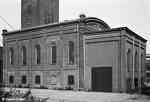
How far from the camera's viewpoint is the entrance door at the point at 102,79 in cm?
2288

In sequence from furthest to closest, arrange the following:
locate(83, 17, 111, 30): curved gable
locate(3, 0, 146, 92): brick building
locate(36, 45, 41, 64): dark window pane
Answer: locate(36, 45, 41, 64): dark window pane
locate(83, 17, 111, 30): curved gable
locate(3, 0, 146, 92): brick building

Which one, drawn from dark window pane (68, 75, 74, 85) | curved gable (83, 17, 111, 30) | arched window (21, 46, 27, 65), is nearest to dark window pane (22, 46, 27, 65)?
arched window (21, 46, 27, 65)

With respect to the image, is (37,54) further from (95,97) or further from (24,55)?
(95,97)

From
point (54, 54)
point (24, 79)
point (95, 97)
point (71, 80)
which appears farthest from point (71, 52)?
point (24, 79)

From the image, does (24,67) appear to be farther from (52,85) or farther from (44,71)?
(52,85)

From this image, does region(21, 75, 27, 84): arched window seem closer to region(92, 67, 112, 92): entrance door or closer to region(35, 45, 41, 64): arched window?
region(35, 45, 41, 64): arched window

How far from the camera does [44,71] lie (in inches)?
1106

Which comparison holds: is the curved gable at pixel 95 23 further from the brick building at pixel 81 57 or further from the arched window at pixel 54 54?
the arched window at pixel 54 54

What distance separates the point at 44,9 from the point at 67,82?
34.2 metres

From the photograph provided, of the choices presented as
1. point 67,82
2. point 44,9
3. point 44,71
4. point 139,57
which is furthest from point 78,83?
point 44,9

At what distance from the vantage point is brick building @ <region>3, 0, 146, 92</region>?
22.7 meters

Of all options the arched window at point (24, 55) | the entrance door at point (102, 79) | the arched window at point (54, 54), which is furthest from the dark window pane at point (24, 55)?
the entrance door at point (102, 79)

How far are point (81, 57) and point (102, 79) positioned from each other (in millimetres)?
3779

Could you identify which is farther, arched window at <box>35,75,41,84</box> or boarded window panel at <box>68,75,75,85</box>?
arched window at <box>35,75,41,84</box>
